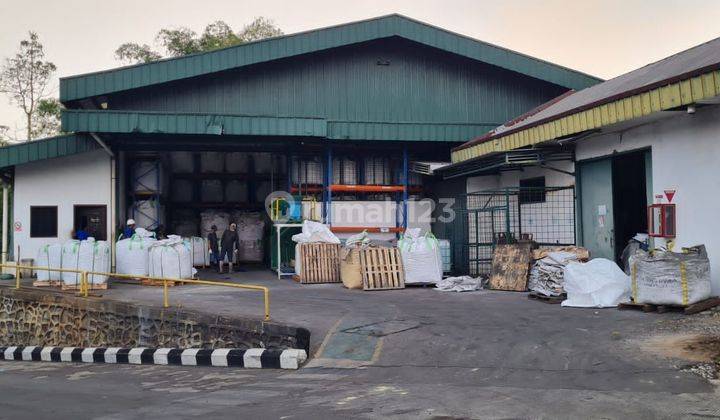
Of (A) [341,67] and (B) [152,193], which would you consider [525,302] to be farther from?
(B) [152,193]

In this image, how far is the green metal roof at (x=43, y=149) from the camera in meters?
17.2

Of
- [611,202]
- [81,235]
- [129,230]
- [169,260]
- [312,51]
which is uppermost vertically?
[312,51]

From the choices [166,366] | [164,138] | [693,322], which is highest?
[164,138]

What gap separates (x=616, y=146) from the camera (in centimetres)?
1357

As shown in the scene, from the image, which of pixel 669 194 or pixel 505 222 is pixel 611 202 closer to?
pixel 669 194

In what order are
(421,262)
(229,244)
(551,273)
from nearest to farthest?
(551,273) → (421,262) → (229,244)

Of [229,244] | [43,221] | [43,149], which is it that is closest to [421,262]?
[229,244]

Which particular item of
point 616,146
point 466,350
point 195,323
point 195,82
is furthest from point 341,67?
point 466,350

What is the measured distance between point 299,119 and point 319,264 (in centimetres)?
438

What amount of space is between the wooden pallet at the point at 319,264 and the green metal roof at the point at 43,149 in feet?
23.7

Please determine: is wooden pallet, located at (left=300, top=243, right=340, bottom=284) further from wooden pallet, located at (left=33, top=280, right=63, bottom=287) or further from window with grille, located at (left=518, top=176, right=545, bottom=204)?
wooden pallet, located at (left=33, top=280, right=63, bottom=287)

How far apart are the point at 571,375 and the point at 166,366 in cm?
637

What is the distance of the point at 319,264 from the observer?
16656 millimetres

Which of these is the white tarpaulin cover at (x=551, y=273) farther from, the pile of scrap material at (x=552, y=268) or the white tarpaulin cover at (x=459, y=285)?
the white tarpaulin cover at (x=459, y=285)
